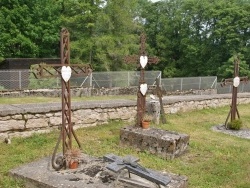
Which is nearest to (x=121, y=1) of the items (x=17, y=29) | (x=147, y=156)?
(x=17, y=29)

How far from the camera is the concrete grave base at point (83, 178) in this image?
14.9ft

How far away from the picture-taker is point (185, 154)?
7613 millimetres

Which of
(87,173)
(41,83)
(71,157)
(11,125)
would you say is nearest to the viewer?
(87,173)

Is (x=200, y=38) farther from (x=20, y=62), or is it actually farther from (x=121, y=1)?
(x=20, y=62)

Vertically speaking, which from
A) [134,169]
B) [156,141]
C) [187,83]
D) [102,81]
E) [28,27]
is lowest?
[156,141]

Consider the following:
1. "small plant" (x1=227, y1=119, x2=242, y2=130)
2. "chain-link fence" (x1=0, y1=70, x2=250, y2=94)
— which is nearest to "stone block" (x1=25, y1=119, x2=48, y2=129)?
"small plant" (x1=227, y1=119, x2=242, y2=130)

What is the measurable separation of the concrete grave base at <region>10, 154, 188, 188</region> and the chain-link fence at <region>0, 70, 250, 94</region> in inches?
394

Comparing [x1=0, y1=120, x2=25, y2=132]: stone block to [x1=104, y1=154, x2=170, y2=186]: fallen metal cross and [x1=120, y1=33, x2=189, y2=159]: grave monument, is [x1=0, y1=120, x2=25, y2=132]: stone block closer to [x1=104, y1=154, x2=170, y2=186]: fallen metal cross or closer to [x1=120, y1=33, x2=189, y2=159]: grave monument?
[x1=120, y1=33, x2=189, y2=159]: grave monument

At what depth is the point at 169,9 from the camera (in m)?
37.2

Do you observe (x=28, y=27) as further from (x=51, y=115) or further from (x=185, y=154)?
(x=185, y=154)

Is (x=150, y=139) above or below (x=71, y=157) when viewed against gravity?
below

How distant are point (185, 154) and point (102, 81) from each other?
34.9 ft

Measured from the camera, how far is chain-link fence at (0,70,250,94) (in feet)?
48.7

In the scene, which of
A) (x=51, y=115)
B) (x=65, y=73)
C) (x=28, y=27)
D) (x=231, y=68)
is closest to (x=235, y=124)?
(x=51, y=115)
